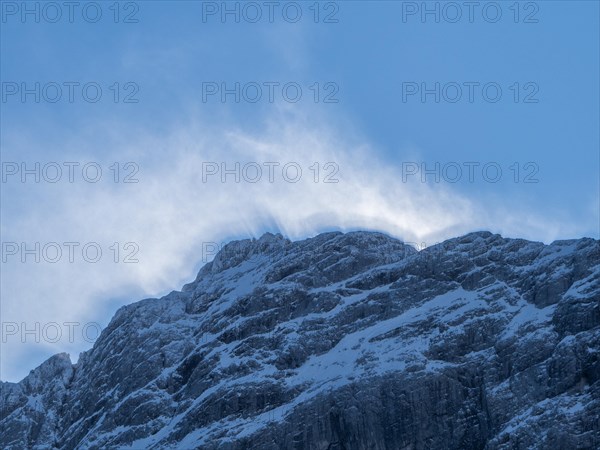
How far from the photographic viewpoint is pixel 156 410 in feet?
500

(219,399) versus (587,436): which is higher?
(219,399)

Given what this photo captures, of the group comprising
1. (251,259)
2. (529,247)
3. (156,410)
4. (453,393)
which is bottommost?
(453,393)

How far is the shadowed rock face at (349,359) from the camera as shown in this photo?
130625 mm

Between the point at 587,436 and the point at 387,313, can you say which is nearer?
the point at 587,436

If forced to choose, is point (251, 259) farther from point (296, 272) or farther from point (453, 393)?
point (453, 393)

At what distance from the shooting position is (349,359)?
14262 centimetres

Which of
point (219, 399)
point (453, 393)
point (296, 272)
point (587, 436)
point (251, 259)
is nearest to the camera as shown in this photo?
point (587, 436)

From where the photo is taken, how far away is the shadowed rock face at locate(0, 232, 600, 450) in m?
131

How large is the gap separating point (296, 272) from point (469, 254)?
71.5ft

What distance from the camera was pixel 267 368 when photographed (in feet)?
482

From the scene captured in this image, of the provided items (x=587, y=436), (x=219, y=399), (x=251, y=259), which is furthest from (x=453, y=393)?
(x=251, y=259)

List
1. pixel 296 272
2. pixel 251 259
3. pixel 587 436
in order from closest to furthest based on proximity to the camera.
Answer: pixel 587 436
pixel 296 272
pixel 251 259

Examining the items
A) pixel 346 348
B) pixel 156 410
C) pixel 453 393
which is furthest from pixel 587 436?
pixel 156 410

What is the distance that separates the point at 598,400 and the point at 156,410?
5136 cm
